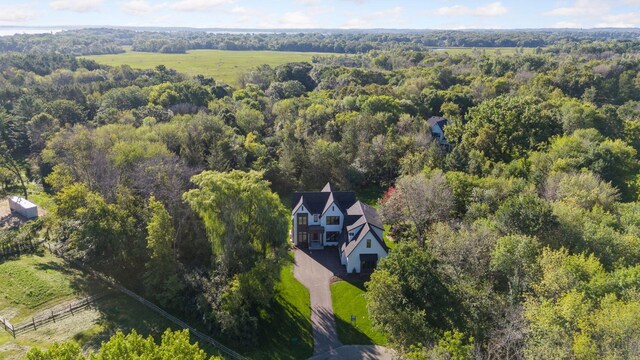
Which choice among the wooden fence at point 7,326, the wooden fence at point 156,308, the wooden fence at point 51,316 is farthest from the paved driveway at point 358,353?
the wooden fence at point 7,326

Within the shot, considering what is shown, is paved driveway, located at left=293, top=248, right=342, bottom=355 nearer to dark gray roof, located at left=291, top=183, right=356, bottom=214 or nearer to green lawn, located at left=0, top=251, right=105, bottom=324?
dark gray roof, located at left=291, top=183, right=356, bottom=214

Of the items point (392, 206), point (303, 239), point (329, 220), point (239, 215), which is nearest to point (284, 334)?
point (239, 215)

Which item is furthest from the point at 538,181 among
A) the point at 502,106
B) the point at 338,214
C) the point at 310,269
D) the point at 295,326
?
the point at 295,326

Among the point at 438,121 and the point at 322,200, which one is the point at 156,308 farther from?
the point at 438,121

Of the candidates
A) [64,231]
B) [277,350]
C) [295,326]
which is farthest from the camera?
[64,231]

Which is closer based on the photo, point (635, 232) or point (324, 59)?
point (635, 232)

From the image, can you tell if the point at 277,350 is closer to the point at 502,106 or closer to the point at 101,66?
the point at 502,106

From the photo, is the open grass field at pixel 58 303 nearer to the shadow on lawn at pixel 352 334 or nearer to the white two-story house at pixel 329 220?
the shadow on lawn at pixel 352 334
